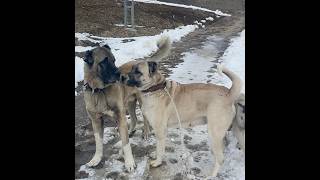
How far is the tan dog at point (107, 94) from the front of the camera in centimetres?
270

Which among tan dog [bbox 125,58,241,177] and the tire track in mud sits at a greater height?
the tire track in mud

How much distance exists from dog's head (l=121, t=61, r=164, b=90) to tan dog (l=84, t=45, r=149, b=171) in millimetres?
33

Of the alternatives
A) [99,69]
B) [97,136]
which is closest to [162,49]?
[99,69]

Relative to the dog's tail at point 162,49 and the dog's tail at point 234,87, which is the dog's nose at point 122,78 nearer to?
the dog's tail at point 162,49

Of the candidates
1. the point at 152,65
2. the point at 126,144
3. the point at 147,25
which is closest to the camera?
the point at 152,65

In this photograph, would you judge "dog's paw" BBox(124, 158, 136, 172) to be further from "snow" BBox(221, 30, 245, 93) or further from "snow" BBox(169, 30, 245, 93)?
"snow" BBox(221, 30, 245, 93)

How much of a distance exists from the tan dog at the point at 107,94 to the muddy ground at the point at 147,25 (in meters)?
0.06

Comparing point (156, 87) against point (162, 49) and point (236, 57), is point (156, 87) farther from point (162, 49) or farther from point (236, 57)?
point (236, 57)

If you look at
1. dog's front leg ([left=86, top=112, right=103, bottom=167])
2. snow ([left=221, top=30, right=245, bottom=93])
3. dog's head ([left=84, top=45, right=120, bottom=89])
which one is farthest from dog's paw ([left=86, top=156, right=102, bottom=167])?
snow ([left=221, top=30, right=245, bottom=93])

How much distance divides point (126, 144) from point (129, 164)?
0.11 metres

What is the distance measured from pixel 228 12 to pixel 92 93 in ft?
2.88

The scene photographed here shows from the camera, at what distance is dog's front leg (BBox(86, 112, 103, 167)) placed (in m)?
2.77

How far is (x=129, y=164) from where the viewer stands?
2.74 m

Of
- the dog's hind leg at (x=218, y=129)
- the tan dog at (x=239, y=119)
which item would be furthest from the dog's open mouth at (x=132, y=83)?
the tan dog at (x=239, y=119)
